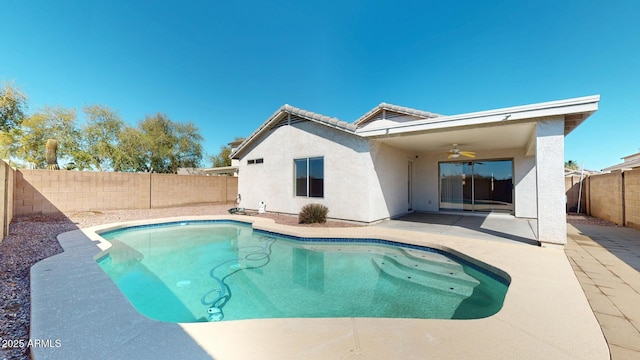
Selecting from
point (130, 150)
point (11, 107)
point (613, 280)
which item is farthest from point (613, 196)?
point (130, 150)

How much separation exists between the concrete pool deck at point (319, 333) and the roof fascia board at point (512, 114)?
3.84 meters

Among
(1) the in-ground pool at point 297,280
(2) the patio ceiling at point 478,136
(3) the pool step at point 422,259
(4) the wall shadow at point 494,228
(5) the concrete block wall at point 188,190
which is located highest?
(2) the patio ceiling at point 478,136

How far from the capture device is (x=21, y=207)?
9.73 m

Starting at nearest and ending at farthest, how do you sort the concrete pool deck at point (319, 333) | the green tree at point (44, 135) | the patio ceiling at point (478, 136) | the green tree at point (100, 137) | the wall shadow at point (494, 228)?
the concrete pool deck at point (319, 333), the wall shadow at point (494, 228), the patio ceiling at point (478, 136), the green tree at point (44, 135), the green tree at point (100, 137)

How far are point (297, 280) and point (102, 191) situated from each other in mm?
12913

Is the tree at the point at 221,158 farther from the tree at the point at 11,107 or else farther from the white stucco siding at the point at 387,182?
the white stucco siding at the point at 387,182

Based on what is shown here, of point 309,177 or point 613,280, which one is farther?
point 309,177

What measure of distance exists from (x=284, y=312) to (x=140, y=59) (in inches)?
716

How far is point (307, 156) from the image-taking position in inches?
402

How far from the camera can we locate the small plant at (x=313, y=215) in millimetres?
9148

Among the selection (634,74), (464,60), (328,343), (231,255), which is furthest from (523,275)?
(634,74)

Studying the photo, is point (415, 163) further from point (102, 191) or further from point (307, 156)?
point (102, 191)

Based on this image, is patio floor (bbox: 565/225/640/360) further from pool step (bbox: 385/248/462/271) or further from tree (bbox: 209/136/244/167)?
tree (bbox: 209/136/244/167)

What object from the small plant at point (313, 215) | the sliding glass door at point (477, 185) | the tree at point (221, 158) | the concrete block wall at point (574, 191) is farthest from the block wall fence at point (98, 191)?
the concrete block wall at point (574, 191)
